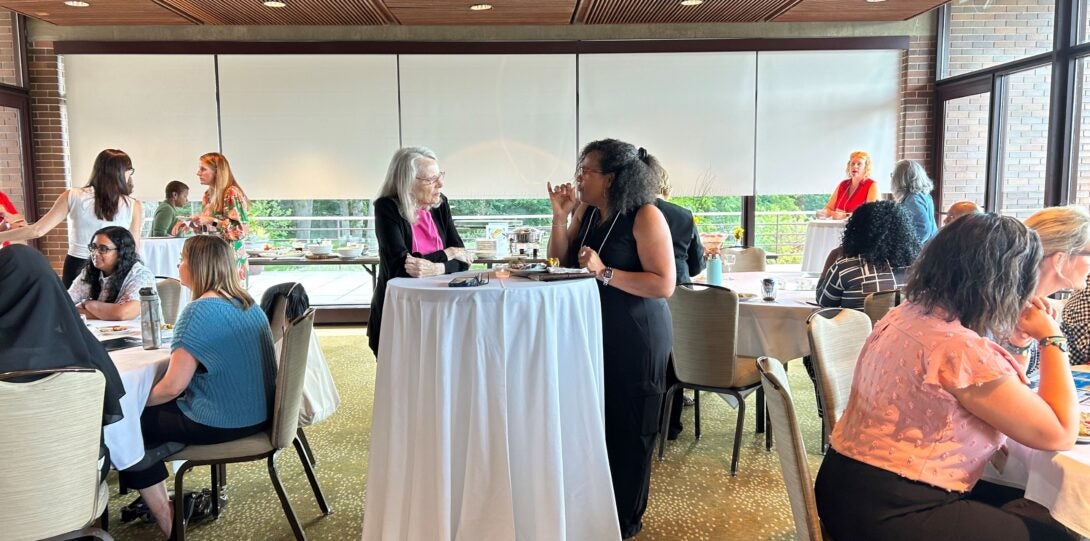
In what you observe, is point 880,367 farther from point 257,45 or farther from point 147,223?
point 147,223

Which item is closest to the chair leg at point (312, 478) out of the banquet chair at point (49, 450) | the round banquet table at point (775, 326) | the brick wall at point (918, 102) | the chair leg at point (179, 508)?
the chair leg at point (179, 508)

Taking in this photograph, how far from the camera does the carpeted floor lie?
2770mm

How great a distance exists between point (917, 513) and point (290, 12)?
6.29 meters

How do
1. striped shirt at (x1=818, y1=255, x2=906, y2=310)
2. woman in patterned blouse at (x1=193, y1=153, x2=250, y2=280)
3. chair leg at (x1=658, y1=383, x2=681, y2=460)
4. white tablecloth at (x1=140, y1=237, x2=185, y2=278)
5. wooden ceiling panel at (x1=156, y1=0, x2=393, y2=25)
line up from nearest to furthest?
striped shirt at (x1=818, y1=255, x2=906, y2=310) → chair leg at (x1=658, y1=383, x2=681, y2=460) → woman in patterned blouse at (x1=193, y1=153, x2=250, y2=280) → white tablecloth at (x1=140, y1=237, x2=185, y2=278) → wooden ceiling panel at (x1=156, y1=0, x2=393, y2=25)

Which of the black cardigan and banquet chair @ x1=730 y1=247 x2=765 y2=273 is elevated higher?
the black cardigan

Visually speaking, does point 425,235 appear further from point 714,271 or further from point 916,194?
point 916,194

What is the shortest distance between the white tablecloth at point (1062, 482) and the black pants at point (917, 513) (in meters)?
0.09

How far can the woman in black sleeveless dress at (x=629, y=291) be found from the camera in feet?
7.95

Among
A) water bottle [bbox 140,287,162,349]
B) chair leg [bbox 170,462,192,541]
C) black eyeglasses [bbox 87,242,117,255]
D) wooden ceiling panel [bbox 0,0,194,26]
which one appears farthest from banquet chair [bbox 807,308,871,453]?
wooden ceiling panel [bbox 0,0,194,26]

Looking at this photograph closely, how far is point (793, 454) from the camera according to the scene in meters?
1.68

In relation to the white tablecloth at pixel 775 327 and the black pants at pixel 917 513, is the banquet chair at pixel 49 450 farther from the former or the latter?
the white tablecloth at pixel 775 327

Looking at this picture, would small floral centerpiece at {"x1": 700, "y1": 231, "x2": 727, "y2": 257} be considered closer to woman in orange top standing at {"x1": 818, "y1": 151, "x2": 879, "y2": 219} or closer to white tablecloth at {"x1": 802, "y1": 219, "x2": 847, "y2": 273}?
white tablecloth at {"x1": 802, "y1": 219, "x2": 847, "y2": 273}

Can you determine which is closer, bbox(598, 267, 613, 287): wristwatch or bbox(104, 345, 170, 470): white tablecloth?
bbox(104, 345, 170, 470): white tablecloth

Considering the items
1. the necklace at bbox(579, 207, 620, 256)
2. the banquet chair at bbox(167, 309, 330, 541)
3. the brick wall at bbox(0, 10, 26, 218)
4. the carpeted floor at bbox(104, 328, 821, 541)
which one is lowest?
the carpeted floor at bbox(104, 328, 821, 541)
